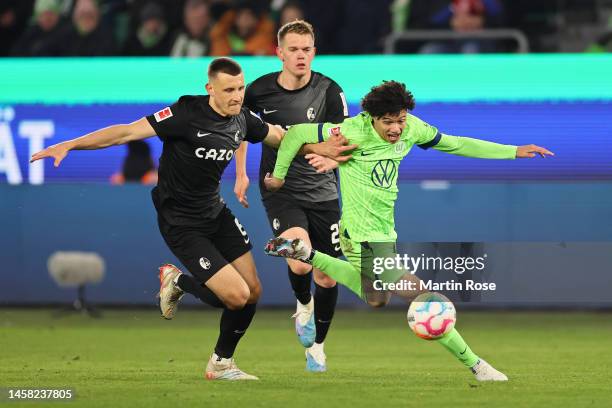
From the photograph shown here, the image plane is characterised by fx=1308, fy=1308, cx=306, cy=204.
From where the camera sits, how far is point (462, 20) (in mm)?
15023

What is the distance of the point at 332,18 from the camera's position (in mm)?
15445

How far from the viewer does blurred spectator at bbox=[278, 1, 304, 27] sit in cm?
1509

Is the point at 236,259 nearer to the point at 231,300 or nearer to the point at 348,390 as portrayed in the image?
the point at 231,300

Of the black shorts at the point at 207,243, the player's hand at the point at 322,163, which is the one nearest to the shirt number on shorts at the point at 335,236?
the black shorts at the point at 207,243

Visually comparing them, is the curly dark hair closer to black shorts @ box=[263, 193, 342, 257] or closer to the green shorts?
the green shorts

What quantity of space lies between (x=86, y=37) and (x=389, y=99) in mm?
7880

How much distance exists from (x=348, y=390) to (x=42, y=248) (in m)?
6.43

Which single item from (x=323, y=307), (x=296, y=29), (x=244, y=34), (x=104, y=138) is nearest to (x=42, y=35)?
Answer: (x=244, y=34)

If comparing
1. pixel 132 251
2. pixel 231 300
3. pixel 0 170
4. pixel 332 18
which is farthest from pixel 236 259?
pixel 332 18

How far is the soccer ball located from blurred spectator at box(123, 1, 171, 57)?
7.96 metres

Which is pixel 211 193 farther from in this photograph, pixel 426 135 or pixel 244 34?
pixel 244 34

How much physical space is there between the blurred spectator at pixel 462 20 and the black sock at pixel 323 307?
5.73m

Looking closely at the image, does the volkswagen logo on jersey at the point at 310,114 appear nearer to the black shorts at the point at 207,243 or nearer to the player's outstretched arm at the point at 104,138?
the black shorts at the point at 207,243

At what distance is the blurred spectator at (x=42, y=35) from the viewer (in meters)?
15.5
